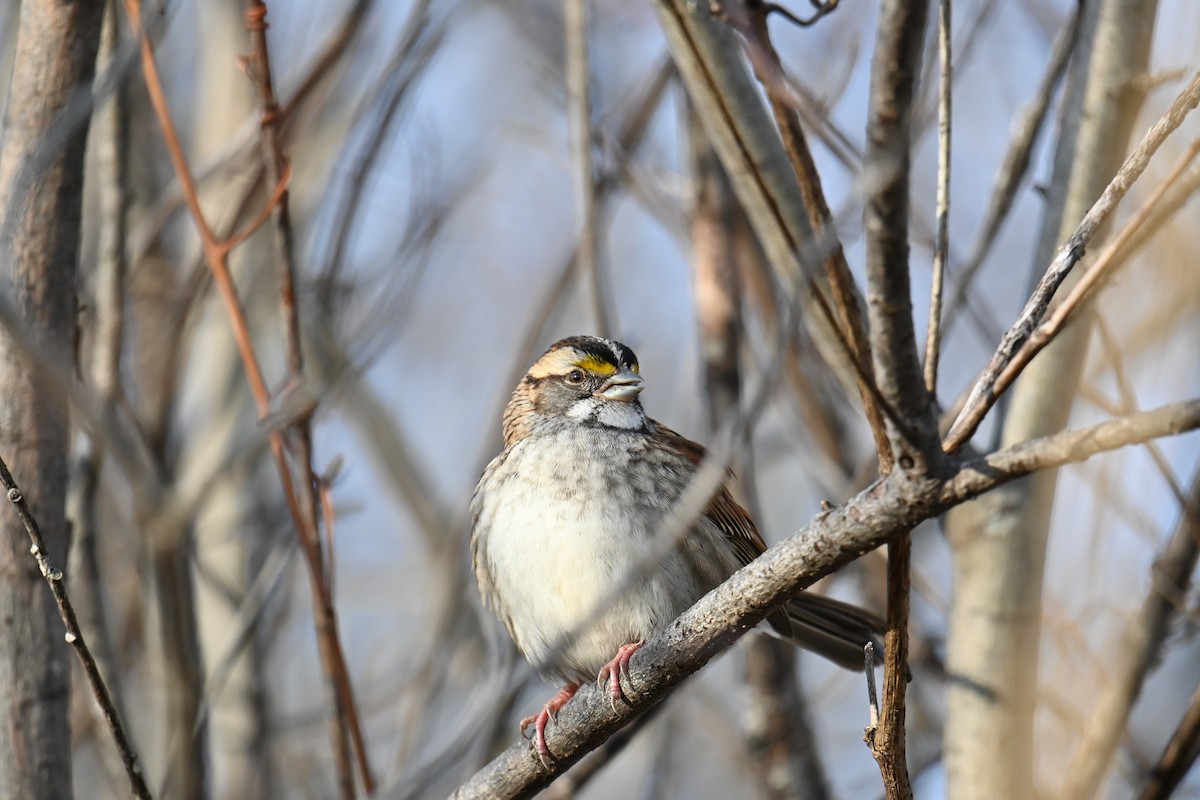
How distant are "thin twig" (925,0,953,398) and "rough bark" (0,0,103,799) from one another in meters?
2.15

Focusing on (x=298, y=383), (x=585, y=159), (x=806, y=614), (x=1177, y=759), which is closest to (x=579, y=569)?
(x=806, y=614)

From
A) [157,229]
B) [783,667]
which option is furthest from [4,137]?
[783,667]

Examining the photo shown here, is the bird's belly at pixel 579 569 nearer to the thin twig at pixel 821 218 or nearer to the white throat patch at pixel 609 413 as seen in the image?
the white throat patch at pixel 609 413

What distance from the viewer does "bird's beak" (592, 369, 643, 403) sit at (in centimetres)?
480

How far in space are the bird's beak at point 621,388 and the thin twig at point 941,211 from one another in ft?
7.38

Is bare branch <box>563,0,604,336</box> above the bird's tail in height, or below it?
above

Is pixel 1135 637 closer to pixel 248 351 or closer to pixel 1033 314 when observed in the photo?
pixel 1033 314

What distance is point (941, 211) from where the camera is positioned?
8.57 feet

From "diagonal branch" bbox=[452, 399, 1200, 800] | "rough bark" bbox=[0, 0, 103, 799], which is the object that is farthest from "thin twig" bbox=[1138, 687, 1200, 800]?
"rough bark" bbox=[0, 0, 103, 799]

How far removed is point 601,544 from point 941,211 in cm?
181

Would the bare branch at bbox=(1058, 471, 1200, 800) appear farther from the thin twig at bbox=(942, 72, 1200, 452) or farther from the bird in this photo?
the thin twig at bbox=(942, 72, 1200, 452)

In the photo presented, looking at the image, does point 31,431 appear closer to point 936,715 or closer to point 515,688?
point 515,688

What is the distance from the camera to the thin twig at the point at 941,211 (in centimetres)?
239

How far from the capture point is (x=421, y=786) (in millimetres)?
3213
